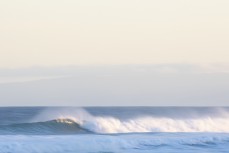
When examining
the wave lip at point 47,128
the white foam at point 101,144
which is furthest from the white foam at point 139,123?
the white foam at point 101,144

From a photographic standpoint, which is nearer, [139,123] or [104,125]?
[104,125]

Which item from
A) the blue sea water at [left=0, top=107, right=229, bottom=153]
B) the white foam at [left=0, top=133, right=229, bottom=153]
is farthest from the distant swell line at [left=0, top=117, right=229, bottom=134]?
the white foam at [left=0, top=133, right=229, bottom=153]

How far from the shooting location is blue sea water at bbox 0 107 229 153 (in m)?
26.7

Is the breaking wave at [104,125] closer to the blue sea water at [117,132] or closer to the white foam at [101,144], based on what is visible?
the blue sea water at [117,132]

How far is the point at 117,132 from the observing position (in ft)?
126

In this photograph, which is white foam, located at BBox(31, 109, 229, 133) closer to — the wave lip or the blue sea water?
the blue sea water

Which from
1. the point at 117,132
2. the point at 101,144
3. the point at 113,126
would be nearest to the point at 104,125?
the point at 113,126

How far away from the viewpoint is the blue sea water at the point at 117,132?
26.7 metres

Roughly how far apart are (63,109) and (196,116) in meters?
7.38

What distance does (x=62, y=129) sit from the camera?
37469 millimetres

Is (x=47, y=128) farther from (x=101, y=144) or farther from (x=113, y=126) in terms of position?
(x=101, y=144)

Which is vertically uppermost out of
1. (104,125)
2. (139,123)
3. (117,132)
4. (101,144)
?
(139,123)

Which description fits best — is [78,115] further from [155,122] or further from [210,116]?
[210,116]

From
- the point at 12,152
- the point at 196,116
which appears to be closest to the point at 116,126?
the point at 196,116
